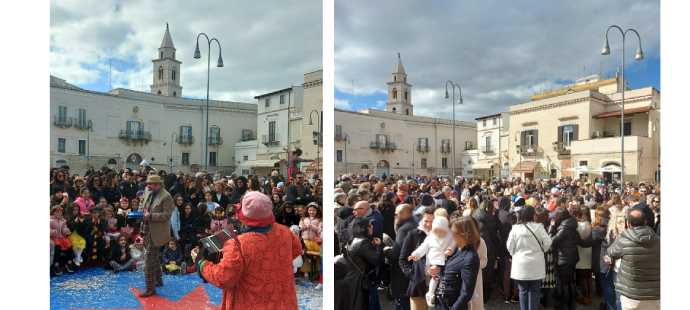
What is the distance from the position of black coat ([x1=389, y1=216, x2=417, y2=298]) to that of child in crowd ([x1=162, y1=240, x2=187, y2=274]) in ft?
3.88

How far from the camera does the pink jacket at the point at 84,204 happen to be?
7.79 ft

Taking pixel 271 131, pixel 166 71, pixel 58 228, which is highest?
pixel 166 71

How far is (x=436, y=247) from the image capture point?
208 cm

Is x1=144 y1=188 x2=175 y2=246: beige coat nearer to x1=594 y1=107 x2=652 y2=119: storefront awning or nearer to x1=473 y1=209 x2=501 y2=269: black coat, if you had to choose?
x1=473 y1=209 x2=501 y2=269: black coat

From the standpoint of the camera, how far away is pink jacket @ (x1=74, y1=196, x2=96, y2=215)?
93.4 inches

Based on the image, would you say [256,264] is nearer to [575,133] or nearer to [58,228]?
[58,228]

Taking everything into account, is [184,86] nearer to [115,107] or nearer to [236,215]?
[115,107]

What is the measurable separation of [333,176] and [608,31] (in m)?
1.66

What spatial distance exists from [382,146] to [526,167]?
85cm

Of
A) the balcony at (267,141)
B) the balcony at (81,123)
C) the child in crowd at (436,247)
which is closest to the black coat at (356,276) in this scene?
the child in crowd at (436,247)

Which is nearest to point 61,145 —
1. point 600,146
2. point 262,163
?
point 262,163
